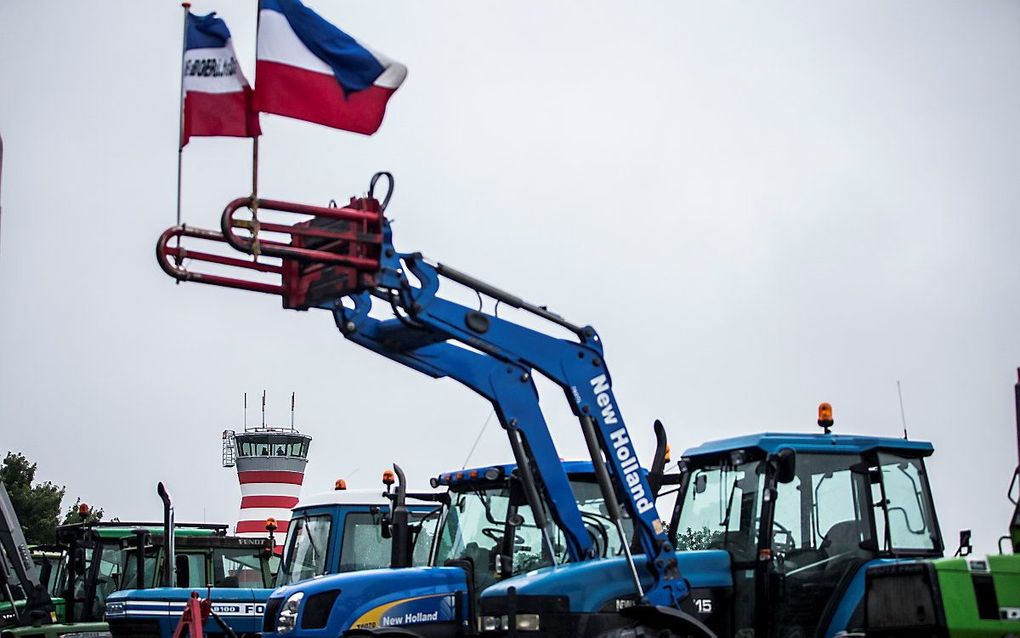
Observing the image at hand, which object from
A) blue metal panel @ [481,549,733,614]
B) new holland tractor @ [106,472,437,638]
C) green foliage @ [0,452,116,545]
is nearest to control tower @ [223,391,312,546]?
green foliage @ [0,452,116,545]

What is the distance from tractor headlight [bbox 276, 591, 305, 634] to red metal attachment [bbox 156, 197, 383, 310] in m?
3.73

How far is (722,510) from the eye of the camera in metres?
11.7

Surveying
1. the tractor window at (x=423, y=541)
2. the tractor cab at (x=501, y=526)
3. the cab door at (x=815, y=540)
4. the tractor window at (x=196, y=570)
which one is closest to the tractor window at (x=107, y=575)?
the tractor window at (x=196, y=570)

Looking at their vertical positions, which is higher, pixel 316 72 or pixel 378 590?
pixel 316 72

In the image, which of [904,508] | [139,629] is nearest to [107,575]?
[139,629]

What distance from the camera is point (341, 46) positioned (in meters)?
11.3

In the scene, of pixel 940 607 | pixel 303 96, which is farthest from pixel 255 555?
pixel 940 607

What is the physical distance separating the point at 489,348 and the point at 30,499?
38723 mm

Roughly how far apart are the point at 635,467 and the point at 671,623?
1407 mm

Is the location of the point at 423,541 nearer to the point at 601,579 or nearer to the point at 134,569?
the point at 601,579

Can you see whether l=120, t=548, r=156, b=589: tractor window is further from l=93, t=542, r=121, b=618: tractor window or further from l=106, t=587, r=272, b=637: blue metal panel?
l=106, t=587, r=272, b=637: blue metal panel

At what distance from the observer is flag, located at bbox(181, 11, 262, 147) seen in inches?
440

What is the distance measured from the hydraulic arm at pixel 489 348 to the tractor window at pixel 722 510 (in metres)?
0.47

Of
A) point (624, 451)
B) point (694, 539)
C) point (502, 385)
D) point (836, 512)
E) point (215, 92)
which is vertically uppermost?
point (215, 92)
